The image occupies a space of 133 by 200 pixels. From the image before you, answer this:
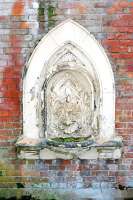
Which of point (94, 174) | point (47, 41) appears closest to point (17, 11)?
point (47, 41)

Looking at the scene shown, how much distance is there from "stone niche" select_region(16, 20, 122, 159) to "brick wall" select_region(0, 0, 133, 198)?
11 centimetres

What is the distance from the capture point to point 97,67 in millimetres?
4992

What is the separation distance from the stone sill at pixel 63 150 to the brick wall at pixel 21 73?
0.11m

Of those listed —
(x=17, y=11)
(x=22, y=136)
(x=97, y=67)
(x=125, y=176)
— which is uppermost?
(x=17, y=11)

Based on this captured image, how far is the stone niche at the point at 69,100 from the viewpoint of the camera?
495 centimetres

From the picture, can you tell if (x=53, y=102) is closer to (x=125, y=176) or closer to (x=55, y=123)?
(x=55, y=123)

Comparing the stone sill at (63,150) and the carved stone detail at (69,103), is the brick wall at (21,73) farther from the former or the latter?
the carved stone detail at (69,103)

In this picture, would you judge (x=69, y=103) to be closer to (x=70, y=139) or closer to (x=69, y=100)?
(x=69, y=100)

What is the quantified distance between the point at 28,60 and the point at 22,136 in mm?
926

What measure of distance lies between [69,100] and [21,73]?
26.0 inches

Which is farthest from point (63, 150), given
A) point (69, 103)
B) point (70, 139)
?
point (69, 103)

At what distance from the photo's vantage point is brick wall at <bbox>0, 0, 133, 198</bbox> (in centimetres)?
493

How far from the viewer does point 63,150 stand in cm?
498

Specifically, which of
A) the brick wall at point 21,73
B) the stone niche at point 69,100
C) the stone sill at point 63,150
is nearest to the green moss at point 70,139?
the stone niche at point 69,100
